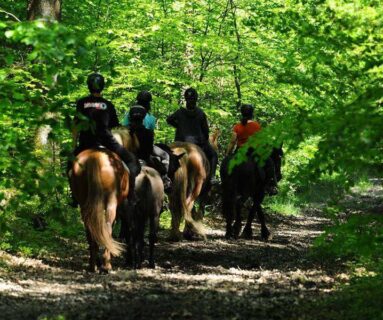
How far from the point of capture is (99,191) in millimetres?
8539

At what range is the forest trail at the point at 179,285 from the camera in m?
6.00

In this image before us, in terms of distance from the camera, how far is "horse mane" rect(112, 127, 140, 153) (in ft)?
31.3

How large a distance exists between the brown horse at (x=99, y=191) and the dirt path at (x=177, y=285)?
503 millimetres

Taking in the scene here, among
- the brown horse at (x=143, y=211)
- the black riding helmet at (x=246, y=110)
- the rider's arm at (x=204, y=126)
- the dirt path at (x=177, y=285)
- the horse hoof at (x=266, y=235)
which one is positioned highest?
the black riding helmet at (x=246, y=110)

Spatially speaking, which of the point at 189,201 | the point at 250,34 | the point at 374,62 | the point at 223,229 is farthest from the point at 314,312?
the point at 250,34

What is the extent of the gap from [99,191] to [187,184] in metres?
4.91

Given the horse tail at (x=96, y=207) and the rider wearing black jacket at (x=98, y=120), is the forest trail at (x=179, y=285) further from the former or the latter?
the rider wearing black jacket at (x=98, y=120)

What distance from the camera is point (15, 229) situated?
34.6ft

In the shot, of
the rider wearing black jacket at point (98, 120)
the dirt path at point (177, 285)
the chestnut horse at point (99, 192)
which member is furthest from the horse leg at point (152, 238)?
the rider wearing black jacket at point (98, 120)

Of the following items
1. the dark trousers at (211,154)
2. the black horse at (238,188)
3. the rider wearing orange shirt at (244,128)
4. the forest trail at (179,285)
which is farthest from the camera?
the dark trousers at (211,154)

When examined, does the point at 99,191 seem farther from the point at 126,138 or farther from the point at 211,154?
the point at 211,154

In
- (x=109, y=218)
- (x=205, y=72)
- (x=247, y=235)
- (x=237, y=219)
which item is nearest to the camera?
(x=109, y=218)

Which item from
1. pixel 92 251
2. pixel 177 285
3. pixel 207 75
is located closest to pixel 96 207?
pixel 92 251

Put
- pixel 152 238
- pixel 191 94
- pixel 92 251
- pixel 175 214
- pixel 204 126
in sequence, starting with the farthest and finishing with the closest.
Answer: pixel 204 126, pixel 191 94, pixel 175 214, pixel 152 238, pixel 92 251
